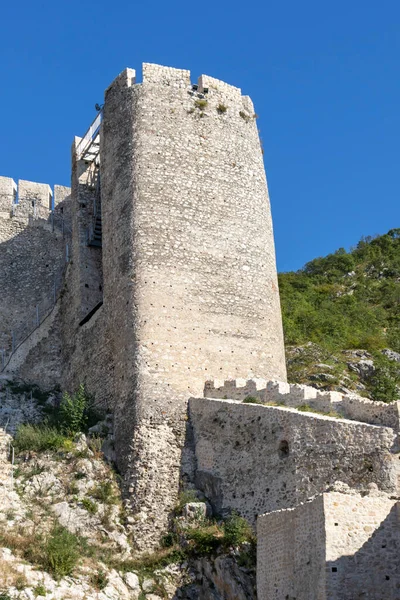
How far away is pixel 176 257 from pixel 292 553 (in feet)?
31.3

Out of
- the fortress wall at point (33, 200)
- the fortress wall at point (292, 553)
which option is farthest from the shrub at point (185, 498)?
the fortress wall at point (33, 200)

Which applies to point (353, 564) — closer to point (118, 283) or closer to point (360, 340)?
point (118, 283)

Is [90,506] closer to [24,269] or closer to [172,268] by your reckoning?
[172,268]

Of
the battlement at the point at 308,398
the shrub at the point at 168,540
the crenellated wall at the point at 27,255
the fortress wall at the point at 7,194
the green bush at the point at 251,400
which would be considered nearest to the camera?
the battlement at the point at 308,398

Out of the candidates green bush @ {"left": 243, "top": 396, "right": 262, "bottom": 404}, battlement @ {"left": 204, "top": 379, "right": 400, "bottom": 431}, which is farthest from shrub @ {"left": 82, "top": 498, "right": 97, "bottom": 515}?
green bush @ {"left": 243, "top": 396, "right": 262, "bottom": 404}

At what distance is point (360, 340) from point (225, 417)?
12.9 metres

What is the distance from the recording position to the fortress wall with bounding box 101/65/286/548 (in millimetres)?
24938

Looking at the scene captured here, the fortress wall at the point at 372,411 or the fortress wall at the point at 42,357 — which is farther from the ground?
the fortress wall at the point at 42,357

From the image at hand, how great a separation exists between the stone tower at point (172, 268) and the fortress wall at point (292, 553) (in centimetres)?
417

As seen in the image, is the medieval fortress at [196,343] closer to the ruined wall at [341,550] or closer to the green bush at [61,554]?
the ruined wall at [341,550]

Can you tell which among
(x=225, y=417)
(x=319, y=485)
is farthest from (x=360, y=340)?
(x=319, y=485)

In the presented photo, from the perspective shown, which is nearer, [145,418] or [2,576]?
[2,576]

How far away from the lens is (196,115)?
93.6 feet

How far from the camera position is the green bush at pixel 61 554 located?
2108cm
